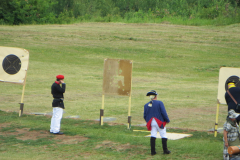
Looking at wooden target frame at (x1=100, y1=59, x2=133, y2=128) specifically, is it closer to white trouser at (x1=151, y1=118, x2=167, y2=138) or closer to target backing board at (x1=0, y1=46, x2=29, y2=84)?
target backing board at (x1=0, y1=46, x2=29, y2=84)

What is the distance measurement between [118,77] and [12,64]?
15.4ft

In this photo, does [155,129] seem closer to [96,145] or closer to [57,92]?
[96,145]

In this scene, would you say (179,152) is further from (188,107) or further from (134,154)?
(188,107)

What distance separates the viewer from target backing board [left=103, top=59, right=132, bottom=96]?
41.6 ft

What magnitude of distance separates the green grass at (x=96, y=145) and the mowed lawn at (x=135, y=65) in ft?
8.14

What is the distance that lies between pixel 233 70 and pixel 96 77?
16.2 meters

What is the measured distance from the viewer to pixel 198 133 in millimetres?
11586

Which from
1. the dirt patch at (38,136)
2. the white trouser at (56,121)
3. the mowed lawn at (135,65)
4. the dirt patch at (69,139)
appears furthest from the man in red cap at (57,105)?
the mowed lawn at (135,65)

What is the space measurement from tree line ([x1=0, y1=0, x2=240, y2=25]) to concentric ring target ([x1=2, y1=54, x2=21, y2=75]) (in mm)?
46286

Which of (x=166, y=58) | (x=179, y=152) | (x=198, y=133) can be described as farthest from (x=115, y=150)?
(x=166, y=58)

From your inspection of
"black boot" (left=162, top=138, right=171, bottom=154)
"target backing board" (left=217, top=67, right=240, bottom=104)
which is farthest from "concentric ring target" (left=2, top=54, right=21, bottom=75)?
"target backing board" (left=217, top=67, right=240, bottom=104)

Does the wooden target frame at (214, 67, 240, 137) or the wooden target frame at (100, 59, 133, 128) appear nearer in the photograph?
the wooden target frame at (214, 67, 240, 137)

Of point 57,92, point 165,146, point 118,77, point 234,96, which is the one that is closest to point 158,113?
point 165,146

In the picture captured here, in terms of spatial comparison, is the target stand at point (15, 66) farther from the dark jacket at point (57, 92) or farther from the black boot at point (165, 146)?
the black boot at point (165, 146)
